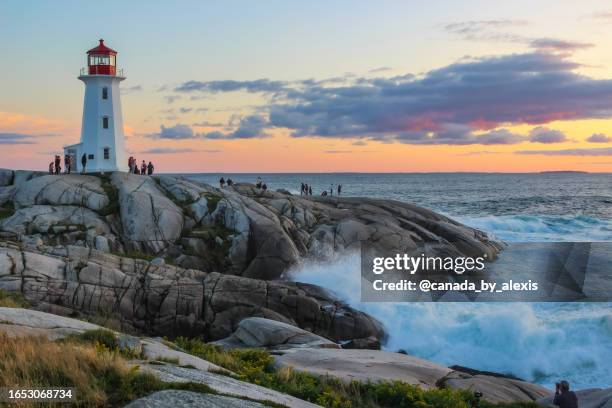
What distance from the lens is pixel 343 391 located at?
1457 cm

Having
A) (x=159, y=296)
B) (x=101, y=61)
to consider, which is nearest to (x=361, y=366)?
(x=159, y=296)

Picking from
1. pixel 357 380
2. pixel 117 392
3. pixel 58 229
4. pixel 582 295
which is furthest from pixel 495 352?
pixel 58 229

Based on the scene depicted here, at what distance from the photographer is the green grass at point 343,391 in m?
13.8

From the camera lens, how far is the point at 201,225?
41.7 m

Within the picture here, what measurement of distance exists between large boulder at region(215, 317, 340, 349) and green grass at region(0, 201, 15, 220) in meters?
24.9

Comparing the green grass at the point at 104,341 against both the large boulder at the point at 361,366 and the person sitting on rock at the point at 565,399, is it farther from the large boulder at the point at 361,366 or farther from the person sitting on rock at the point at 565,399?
the person sitting on rock at the point at 565,399

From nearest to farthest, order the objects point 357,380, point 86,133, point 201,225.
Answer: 1. point 357,380
2. point 201,225
3. point 86,133

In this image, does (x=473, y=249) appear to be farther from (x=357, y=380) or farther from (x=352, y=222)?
(x=357, y=380)

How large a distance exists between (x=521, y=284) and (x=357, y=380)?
30.0 m

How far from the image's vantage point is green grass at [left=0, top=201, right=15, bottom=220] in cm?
4016

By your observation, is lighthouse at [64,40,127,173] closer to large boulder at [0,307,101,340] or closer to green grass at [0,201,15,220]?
green grass at [0,201,15,220]

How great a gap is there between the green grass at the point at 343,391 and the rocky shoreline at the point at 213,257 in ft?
6.19

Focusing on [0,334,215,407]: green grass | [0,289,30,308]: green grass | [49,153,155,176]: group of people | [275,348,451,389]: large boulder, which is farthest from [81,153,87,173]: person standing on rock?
[0,334,215,407]: green grass

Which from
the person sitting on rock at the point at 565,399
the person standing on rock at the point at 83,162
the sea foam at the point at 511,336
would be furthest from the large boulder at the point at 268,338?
the person standing on rock at the point at 83,162
